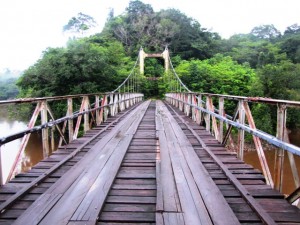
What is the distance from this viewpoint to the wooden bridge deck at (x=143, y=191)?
208cm

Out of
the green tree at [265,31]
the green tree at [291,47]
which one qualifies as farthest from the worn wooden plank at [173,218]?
the green tree at [265,31]

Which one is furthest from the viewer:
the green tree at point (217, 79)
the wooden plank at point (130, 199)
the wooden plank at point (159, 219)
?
the green tree at point (217, 79)

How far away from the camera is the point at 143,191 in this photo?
260 centimetres

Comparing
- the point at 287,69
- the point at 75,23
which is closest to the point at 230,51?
the point at 287,69

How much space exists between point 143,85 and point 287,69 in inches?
655

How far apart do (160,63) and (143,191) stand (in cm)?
4106

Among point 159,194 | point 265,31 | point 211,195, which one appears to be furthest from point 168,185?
point 265,31

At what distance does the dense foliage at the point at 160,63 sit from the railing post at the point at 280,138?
16945mm

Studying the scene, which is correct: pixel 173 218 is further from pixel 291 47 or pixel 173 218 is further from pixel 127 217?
pixel 291 47

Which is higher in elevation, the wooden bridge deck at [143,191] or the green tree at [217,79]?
the green tree at [217,79]

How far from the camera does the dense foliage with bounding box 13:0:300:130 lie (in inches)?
727

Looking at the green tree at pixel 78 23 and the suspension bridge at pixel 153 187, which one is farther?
the green tree at pixel 78 23

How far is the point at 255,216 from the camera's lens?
210 centimetres

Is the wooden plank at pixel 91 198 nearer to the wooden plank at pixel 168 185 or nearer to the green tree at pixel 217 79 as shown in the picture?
the wooden plank at pixel 168 185
